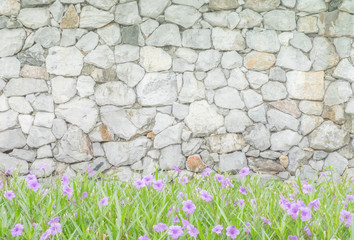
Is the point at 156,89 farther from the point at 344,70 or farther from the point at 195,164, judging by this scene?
the point at 344,70

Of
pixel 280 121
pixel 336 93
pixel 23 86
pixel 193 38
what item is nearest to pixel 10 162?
pixel 23 86

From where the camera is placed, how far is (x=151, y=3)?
367cm

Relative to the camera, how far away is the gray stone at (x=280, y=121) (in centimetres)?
376

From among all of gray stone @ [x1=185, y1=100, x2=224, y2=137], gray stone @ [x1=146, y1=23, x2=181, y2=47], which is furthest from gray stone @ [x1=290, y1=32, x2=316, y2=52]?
gray stone @ [x1=146, y1=23, x2=181, y2=47]

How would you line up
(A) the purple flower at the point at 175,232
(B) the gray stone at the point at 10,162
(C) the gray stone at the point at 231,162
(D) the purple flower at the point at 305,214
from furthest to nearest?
(C) the gray stone at the point at 231,162 → (B) the gray stone at the point at 10,162 → (D) the purple flower at the point at 305,214 → (A) the purple flower at the point at 175,232

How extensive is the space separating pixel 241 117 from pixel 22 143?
6.84ft

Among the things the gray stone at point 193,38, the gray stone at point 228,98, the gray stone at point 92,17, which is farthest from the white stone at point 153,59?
the gray stone at point 228,98

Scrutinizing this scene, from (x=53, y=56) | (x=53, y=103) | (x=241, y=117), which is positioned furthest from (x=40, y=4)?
(x=241, y=117)

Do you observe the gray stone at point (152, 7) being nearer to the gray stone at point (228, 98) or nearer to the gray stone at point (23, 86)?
the gray stone at point (228, 98)

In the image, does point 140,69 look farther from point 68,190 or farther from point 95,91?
point 68,190

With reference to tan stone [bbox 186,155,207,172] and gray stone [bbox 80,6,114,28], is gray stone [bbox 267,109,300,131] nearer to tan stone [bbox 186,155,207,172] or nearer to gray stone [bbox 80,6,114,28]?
tan stone [bbox 186,155,207,172]

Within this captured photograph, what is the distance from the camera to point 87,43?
144 inches

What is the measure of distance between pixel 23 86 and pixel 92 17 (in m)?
0.91

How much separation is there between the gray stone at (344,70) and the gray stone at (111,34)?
211cm
